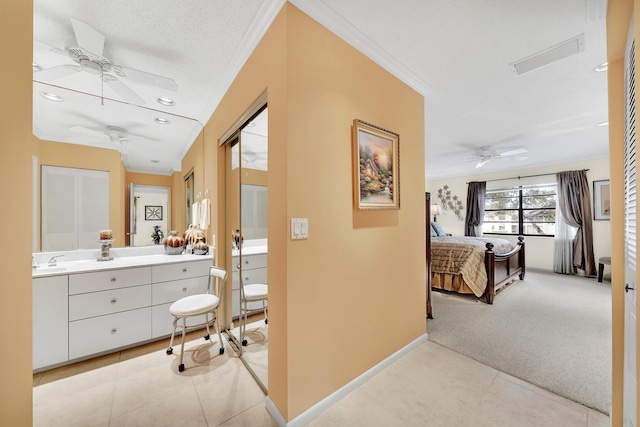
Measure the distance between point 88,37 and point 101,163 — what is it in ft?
4.69

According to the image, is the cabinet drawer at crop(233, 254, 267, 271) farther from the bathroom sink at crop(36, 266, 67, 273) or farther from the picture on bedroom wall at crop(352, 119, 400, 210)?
the bathroom sink at crop(36, 266, 67, 273)

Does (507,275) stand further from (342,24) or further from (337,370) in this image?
(342,24)

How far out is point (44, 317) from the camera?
6.39 ft

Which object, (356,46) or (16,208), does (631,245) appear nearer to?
(356,46)

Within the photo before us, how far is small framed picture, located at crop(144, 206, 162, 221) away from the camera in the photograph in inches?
112

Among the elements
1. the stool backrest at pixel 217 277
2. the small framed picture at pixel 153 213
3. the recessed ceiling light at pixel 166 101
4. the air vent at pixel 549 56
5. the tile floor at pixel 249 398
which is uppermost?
the air vent at pixel 549 56

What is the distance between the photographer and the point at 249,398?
5.53 feet

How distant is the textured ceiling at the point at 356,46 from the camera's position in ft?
4.97

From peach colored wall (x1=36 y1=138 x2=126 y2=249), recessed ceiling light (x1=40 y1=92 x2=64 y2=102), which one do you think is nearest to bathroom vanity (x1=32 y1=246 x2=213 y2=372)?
peach colored wall (x1=36 y1=138 x2=126 y2=249)

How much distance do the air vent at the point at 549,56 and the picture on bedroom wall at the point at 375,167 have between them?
48.5 inches

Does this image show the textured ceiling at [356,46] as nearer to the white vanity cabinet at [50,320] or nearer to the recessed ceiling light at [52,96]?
the recessed ceiling light at [52,96]

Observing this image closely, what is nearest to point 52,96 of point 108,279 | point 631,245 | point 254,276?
point 108,279

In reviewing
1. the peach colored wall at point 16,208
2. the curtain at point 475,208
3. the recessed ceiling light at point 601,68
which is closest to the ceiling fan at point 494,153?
the curtain at point 475,208

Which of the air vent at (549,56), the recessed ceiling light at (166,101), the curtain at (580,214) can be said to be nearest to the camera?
the air vent at (549,56)
